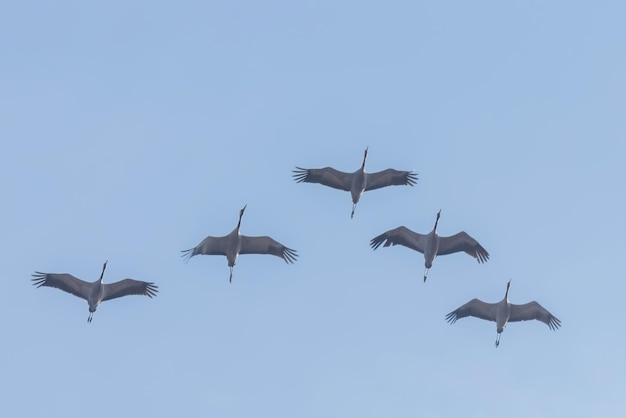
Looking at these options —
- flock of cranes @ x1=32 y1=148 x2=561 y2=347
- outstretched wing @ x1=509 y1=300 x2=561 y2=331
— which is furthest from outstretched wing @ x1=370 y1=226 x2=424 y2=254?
outstretched wing @ x1=509 y1=300 x2=561 y2=331

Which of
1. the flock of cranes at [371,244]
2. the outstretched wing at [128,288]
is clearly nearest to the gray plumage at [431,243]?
the flock of cranes at [371,244]

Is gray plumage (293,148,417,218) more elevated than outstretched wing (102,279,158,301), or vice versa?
gray plumage (293,148,417,218)

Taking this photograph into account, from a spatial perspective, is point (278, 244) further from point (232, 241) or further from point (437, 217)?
point (437, 217)

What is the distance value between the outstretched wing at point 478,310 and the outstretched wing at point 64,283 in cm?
1625

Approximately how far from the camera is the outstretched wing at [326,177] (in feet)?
201

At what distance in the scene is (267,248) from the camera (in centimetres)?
6119

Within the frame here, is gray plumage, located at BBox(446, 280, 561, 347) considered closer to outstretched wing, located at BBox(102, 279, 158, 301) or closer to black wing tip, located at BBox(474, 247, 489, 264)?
black wing tip, located at BBox(474, 247, 489, 264)

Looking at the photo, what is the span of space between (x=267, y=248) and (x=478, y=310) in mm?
9782

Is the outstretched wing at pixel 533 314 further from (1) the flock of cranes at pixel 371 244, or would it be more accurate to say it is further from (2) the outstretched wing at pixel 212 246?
(2) the outstretched wing at pixel 212 246

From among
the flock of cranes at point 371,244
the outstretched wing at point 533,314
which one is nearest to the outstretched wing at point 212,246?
the flock of cranes at point 371,244

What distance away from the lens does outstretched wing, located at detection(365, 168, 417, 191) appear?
61.1 m

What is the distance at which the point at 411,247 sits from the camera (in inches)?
2462

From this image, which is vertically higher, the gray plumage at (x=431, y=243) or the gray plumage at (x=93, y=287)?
the gray plumage at (x=431, y=243)

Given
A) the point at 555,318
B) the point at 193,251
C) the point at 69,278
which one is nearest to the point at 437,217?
the point at 555,318
